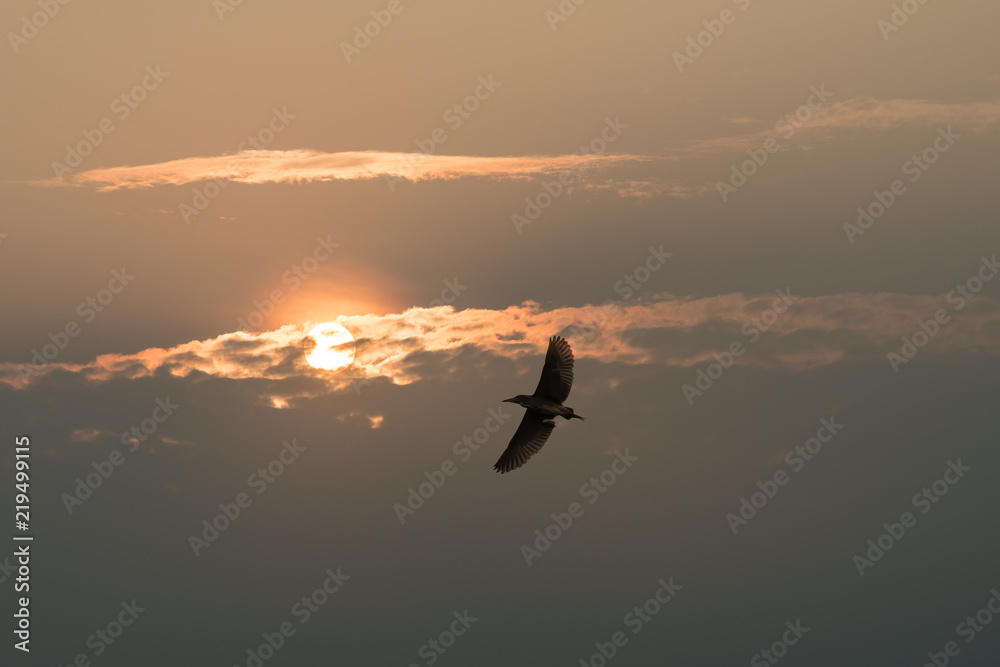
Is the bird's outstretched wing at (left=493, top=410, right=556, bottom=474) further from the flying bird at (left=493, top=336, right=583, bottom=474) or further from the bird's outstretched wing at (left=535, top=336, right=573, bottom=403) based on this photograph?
the bird's outstretched wing at (left=535, top=336, right=573, bottom=403)

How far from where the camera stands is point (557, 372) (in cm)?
4638

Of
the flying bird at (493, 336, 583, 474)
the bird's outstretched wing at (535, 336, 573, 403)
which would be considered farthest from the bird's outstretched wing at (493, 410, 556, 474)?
the bird's outstretched wing at (535, 336, 573, 403)

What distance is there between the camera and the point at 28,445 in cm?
6128

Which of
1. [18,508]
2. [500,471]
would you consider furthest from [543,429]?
[18,508]

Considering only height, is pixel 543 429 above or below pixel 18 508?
below

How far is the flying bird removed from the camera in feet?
151

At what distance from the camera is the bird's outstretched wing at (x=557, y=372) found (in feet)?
152

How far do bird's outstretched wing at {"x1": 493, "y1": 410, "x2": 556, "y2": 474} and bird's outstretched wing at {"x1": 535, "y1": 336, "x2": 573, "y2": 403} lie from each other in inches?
56.5

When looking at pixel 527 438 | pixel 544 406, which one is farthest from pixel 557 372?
pixel 527 438

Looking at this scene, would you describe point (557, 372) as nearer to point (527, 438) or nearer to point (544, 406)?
point (544, 406)

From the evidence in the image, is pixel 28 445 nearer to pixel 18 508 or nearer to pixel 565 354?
pixel 18 508

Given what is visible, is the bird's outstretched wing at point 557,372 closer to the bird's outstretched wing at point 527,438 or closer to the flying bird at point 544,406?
the flying bird at point 544,406

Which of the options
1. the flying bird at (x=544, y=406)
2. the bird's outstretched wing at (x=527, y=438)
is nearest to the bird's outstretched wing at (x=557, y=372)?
the flying bird at (x=544, y=406)

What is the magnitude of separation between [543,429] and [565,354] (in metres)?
4.02
